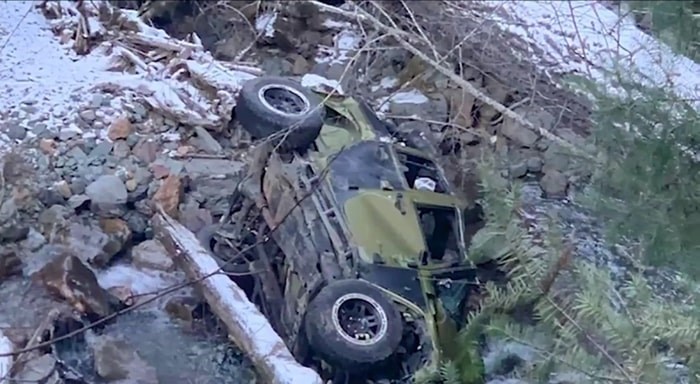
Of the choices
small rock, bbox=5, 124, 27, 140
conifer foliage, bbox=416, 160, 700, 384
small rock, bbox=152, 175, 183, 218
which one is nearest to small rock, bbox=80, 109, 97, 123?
small rock, bbox=5, 124, 27, 140

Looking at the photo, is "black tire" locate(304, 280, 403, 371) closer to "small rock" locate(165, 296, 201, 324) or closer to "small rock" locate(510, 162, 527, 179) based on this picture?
"small rock" locate(165, 296, 201, 324)

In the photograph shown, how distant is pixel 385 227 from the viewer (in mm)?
6117

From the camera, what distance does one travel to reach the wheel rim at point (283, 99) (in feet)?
22.6

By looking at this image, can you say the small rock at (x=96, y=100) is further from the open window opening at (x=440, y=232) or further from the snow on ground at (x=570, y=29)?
the snow on ground at (x=570, y=29)

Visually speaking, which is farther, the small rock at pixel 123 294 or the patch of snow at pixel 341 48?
the patch of snow at pixel 341 48

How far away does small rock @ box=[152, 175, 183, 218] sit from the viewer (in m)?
7.38

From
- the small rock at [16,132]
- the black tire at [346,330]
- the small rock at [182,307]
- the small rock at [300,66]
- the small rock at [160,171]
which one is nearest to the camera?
the black tire at [346,330]

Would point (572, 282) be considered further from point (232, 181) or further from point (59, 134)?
point (59, 134)

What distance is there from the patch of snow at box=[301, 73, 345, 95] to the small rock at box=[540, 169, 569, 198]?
5.11 feet

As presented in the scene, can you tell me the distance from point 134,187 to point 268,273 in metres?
1.52

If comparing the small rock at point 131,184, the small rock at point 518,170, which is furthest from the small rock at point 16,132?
the small rock at point 518,170

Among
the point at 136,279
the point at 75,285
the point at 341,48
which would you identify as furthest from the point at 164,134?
the point at 75,285

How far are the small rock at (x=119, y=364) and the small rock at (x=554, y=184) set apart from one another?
127 inches

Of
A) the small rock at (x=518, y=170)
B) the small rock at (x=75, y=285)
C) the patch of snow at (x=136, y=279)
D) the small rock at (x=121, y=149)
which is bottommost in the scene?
the patch of snow at (x=136, y=279)
